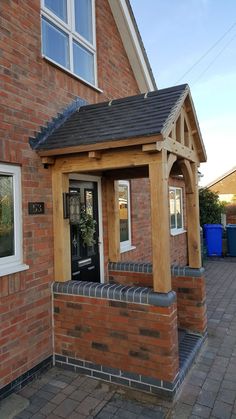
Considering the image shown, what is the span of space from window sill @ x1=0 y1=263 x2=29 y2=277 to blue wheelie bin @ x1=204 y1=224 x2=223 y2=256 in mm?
9331

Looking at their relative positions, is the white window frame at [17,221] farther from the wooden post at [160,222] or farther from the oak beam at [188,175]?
the oak beam at [188,175]

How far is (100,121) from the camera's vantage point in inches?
163

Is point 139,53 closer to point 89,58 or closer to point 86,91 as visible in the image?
point 89,58

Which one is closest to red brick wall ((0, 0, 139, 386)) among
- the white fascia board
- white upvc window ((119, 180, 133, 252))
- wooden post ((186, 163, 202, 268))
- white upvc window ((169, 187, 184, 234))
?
wooden post ((186, 163, 202, 268))

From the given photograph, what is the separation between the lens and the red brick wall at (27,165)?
138 inches

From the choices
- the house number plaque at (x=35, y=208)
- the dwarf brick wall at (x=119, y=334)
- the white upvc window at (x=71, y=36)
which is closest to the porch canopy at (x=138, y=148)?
the house number plaque at (x=35, y=208)

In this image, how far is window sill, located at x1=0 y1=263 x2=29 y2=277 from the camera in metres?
3.42

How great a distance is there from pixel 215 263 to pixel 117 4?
8.28 m

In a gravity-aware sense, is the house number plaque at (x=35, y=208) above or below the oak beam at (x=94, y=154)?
below

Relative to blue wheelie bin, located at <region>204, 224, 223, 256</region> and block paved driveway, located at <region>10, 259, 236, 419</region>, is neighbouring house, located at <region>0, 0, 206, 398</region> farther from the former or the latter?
blue wheelie bin, located at <region>204, 224, 223, 256</region>

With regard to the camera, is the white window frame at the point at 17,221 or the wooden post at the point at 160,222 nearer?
the wooden post at the point at 160,222

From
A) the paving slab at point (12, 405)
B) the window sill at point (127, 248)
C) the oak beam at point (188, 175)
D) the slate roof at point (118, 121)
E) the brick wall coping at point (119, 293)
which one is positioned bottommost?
the paving slab at point (12, 405)

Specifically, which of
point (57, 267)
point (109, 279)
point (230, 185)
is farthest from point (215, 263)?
point (230, 185)

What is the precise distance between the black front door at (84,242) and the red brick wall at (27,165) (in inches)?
27.1
